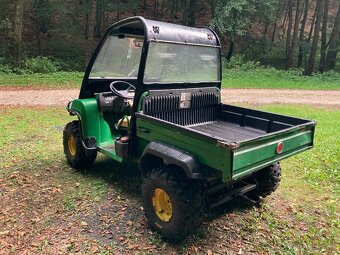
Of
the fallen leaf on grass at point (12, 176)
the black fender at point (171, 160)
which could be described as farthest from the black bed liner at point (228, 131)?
the fallen leaf on grass at point (12, 176)

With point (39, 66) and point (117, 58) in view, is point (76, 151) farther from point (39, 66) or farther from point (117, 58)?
point (39, 66)

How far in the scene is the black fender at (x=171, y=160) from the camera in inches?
125

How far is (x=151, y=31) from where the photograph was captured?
3.99 meters

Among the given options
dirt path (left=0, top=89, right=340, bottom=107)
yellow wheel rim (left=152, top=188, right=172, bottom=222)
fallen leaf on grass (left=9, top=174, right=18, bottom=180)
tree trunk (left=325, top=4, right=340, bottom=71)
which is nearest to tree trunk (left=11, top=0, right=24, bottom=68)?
dirt path (left=0, top=89, right=340, bottom=107)

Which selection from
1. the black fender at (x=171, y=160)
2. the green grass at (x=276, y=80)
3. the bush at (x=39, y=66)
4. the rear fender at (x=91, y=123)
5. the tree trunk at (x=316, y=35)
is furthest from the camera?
the tree trunk at (x=316, y=35)

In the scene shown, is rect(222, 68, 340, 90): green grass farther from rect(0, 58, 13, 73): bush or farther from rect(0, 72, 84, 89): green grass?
rect(0, 58, 13, 73): bush

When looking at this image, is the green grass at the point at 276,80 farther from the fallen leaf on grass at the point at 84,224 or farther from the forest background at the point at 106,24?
the fallen leaf on grass at the point at 84,224

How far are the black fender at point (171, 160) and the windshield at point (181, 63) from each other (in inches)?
36.8

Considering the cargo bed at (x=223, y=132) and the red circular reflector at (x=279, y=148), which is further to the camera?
the red circular reflector at (x=279, y=148)

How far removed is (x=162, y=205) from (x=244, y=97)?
10.1 meters

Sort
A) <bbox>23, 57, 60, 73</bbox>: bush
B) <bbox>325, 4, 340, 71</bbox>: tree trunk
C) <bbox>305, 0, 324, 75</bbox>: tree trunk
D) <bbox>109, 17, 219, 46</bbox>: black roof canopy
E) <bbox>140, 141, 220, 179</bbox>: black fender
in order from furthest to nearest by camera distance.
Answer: <bbox>325, 4, 340, 71</bbox>: tree trunk
<bbox>305, 0, 324, 75</bbox>: tree trunk
<bbox>23, 57, 60, 73</bbox>: bush
<bbox>109, 17, 219, 46</bbox>: black roof canopy
<bbox>140, 141, 220, 179</bbox>: black fender

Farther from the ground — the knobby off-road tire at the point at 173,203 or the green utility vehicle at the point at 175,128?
the green utility vehicle at the point at 175,128

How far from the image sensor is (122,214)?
13.3 feet

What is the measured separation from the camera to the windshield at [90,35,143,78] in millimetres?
4973
